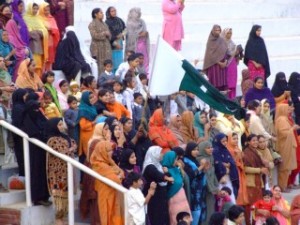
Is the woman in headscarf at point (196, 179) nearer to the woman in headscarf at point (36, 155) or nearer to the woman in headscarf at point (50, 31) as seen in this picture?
the woman in headscarf at point (36, 155)

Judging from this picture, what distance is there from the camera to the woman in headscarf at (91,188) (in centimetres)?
1722

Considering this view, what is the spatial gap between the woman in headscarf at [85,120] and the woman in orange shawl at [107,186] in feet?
3.62

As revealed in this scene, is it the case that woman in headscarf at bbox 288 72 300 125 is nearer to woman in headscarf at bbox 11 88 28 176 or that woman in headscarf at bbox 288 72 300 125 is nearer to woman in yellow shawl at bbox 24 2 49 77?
woman in yellow shawl at bbox 24 2 49 77

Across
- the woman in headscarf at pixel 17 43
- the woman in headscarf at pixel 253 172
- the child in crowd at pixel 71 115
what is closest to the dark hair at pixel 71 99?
the child in crowd at pixel 71 115

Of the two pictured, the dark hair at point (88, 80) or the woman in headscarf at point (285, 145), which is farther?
the woman in headscarf at point (285, 145)

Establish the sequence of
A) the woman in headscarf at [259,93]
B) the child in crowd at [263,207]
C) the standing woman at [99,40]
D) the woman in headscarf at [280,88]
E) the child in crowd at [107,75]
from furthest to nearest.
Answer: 1. the woman in headscarf at [280,88]
2. the woman in headscarf at [259,93]
3. the standing woman at [99,40]
4. the child in crowd at [107,75]
5. the child in crowd at [263,207]

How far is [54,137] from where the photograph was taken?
1705 centimetres

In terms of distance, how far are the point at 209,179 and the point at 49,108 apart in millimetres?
2174

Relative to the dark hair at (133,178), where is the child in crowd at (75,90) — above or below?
above

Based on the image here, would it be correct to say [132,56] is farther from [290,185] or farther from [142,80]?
[290,185]

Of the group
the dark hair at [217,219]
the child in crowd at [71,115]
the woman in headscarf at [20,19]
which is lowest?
the dark hair at [217,219]

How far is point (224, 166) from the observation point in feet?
61.7

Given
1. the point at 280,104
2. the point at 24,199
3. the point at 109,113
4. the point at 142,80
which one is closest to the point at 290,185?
the point at 280,104

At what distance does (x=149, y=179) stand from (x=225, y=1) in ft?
37.0
